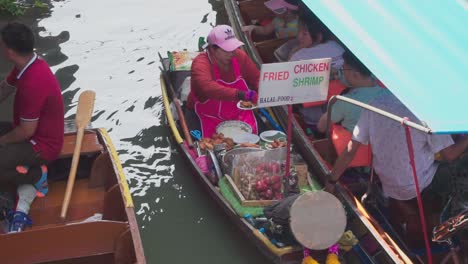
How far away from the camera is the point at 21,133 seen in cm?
484

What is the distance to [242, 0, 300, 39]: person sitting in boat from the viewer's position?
7.38 meters

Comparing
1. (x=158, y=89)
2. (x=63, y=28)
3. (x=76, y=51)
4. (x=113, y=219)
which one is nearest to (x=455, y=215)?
(x=113, y=219)

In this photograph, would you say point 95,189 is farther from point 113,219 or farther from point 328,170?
point 328,170

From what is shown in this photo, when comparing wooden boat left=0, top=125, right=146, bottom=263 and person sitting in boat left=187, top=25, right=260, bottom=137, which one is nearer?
wooden boat left=0, top=125, right=146, bottom=263

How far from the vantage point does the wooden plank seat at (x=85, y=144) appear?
5340 millimetres

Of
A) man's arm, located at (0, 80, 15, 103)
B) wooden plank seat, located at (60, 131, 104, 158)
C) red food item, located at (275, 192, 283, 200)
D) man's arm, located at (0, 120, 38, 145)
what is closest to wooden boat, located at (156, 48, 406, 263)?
red food item, located at (275, 192, 283, 200)

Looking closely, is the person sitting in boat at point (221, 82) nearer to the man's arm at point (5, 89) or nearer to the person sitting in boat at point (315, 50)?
the person sitting in boat at point (315, 50)

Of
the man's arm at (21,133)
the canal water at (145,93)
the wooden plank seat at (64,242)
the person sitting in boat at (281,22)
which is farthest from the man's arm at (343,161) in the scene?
the person sitting in boat at (281,22)

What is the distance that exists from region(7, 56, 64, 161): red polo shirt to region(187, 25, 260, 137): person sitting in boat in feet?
5.05

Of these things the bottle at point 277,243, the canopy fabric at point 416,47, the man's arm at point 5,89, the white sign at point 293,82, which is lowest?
the bottle at point 277,243

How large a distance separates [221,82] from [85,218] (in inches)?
78.1

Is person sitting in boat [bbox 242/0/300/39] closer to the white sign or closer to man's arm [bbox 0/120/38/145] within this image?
the white sign

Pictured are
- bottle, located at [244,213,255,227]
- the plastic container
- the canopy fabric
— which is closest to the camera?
the canopy fabric

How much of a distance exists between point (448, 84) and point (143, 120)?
4596 millimetres
